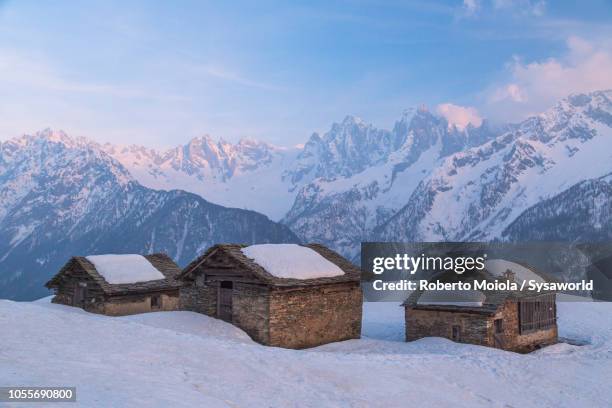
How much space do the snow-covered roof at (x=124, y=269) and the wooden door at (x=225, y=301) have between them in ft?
30.4

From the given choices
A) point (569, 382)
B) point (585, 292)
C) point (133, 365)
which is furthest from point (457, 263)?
point (585, 292)

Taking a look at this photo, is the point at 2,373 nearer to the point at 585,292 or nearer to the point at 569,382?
the point at 569,382

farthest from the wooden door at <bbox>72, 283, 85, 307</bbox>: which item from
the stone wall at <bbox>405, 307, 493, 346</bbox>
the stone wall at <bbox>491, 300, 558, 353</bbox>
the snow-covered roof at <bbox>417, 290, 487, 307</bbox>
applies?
the stone wall at <bbox>491, 300, 558, 353</bbox>

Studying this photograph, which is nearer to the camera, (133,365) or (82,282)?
(133,365)

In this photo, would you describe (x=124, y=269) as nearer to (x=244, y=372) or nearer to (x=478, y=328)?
(x=244, y=372)

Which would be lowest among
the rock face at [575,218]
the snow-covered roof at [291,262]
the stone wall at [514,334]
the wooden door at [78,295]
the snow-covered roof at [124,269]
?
the stone wall at [514,334]

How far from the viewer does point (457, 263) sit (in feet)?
110

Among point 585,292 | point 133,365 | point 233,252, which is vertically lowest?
point 585,292

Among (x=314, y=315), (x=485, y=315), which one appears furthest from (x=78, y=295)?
(x=485, y=315)

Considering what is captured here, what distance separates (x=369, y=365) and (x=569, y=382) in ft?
27.4

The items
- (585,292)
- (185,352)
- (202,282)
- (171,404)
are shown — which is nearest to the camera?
(171,404)

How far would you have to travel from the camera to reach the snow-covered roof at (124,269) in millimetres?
34981

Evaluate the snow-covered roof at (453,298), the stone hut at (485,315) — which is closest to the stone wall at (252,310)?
the stone hut at (485,315)

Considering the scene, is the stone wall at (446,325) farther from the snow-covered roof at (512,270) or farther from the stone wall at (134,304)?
the stone wall at (134,304)
